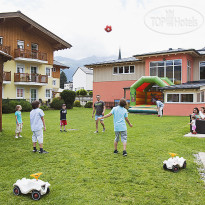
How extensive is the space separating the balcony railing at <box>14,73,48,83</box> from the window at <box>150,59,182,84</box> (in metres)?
14.0

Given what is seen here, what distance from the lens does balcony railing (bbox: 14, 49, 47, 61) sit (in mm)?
29016

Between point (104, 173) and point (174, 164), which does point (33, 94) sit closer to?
point (104, 173)

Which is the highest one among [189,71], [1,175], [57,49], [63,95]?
[57,49]

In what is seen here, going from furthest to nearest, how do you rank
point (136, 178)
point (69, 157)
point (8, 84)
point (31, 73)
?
point (31, 73) < point (8, 84) < point (69, 157) < point (136, 178)

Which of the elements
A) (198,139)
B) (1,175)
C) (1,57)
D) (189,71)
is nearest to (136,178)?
(1,175)

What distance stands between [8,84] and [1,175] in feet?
82.7

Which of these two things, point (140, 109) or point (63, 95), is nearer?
point (140, 109)

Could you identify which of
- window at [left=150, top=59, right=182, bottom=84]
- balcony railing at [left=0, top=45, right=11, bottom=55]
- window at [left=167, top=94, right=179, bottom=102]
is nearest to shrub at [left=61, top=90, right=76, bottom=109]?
balcony railing at [left=0, top=45, right=11, bottom=55]

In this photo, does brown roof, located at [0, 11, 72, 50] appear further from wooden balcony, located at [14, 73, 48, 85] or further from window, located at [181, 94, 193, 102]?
window, located at [181, 94, 193, 102]

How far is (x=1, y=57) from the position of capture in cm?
1130

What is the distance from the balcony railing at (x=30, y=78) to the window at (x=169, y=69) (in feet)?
45.8

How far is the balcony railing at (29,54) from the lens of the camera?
29016 mm

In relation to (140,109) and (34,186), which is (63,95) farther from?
(34,186)

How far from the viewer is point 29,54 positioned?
30.2 metres
